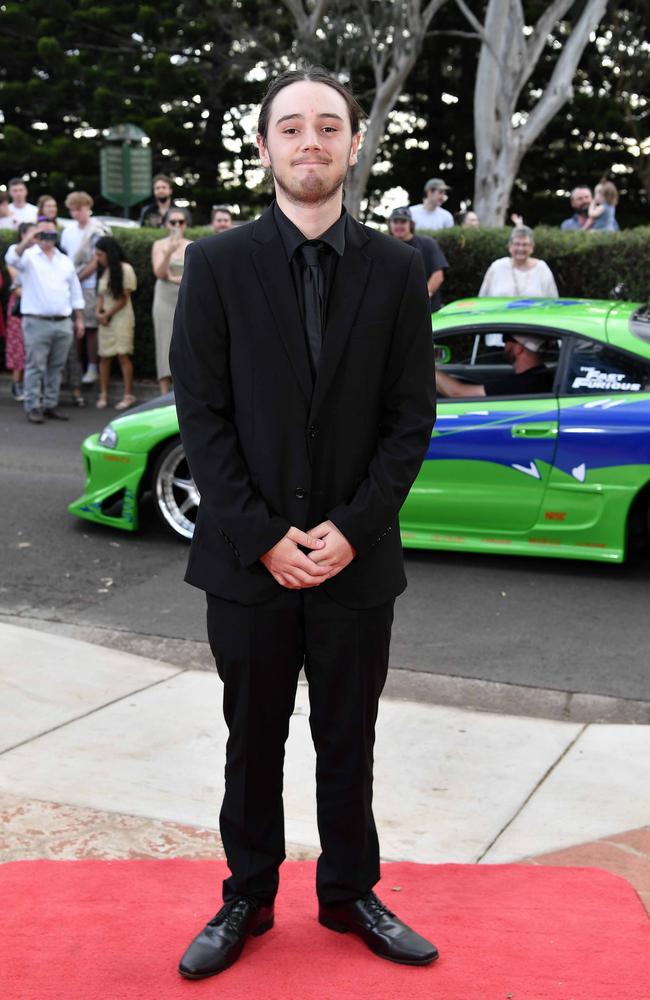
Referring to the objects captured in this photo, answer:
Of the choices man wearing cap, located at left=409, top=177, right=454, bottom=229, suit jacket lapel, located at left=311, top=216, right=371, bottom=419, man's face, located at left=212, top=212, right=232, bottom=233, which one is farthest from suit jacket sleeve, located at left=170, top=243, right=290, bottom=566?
man wearing cap, located at left=409, top=177, right=454, bottom=229

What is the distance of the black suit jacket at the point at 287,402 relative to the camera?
9.70ft

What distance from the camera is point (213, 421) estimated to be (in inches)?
117

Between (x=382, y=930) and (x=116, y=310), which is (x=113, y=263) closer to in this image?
(x=116, y=310)

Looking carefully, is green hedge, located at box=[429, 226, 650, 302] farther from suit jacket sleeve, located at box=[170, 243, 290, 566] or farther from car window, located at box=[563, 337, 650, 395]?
suit jacket sleeve, located at box=[170, 243, 290, 566]

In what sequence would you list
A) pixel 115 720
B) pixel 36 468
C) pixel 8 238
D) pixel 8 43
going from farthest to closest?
pixel 8 43 < pixel 8 238 < pixel 36 468 < pixel 115 720

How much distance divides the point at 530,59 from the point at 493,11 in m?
1.02

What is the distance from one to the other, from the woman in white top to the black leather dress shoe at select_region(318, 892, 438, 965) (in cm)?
825

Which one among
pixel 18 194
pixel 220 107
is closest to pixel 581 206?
pixel 18 194

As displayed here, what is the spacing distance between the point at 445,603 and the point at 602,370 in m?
1.60

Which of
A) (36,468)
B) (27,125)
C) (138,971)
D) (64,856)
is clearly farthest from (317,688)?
(27,125)

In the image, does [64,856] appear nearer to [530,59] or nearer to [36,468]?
[36,468]

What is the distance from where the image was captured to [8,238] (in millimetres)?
15086

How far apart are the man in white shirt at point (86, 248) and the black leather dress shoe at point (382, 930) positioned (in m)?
11.1

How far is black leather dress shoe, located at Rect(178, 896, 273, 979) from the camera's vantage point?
306 centimetres
